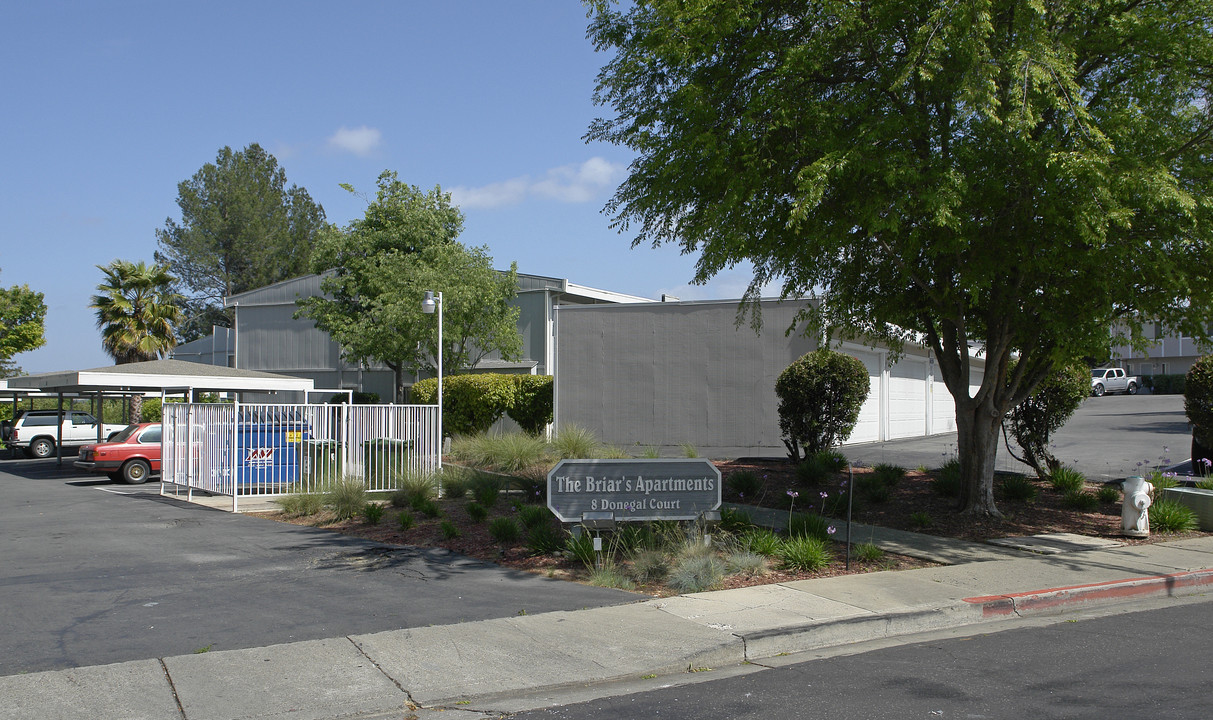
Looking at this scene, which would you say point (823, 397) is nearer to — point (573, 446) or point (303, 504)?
point (573, 446)

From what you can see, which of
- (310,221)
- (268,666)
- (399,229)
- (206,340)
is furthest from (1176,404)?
(310,221)

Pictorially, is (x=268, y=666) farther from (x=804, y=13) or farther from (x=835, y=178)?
(x=804, y=13)

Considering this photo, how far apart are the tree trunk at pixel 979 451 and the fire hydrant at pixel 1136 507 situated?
1660 millimetres

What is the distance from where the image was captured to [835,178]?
35.0 ft

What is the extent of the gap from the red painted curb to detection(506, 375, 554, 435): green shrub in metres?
18.5

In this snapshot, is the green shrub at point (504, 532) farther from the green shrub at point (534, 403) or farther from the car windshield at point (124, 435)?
the car windshield at point (124, 435)

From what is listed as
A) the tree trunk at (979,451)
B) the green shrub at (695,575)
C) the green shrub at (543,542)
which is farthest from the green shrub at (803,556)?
the tree trunk at (979,451)

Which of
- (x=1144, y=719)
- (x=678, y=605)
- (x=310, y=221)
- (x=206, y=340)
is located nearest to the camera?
(x=1144, y=719)

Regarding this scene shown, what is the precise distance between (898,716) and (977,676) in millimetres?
1244

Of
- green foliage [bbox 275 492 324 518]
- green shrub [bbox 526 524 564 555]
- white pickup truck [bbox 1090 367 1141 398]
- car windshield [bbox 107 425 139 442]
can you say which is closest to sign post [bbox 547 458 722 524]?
green shrub [bbox 526 524 564 555]

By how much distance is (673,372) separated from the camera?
23.8 meters

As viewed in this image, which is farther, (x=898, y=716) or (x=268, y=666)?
(x=268, y=666)

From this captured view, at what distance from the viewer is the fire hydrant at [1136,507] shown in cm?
1209

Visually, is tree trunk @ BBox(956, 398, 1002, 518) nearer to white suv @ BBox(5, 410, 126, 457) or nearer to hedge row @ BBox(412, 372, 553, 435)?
hedge row @ BBox(412, 372, 553, 435)
